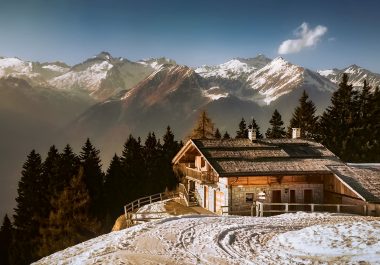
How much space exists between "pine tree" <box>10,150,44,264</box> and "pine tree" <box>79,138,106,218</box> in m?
6.79

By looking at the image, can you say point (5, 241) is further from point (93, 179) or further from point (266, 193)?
point (266, 193)

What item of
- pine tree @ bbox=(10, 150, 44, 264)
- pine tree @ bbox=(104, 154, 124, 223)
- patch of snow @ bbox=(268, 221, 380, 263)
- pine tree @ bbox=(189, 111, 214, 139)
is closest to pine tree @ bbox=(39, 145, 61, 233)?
pine tree @ bbox=(10, 150, 44, 264)

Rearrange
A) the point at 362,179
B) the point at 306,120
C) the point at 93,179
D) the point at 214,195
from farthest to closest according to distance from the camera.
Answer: the point at 306,120 → the point at 93,179 → the point at 214,195 → the point at 362,179

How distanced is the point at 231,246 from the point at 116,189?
42672 mm

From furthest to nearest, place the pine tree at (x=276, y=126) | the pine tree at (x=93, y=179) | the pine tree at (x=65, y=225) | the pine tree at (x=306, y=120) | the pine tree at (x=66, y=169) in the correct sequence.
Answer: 1. the pine tree at (x=276, y=126)
2. the pine tree at (x=306, y=120)
3. the pine tree at (x=93, y=179)
4. the pine tree at (x=66, y=169)
5. the pine tree at (x=65, y=225)

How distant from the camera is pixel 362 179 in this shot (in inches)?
1275

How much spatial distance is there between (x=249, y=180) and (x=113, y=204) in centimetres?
3113

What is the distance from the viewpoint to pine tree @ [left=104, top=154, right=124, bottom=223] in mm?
58156

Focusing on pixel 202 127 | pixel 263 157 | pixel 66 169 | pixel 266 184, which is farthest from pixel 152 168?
pixel 266 184

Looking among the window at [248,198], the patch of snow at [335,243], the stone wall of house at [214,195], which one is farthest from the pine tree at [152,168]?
the patch of snow at [335,243]

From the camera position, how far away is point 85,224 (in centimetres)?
4419

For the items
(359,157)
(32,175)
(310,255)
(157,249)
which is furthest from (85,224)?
(359,157)

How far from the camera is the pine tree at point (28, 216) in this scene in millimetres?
46375

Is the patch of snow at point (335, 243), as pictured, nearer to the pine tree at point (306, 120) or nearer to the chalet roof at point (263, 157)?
the chalet roof at point (263, 157)
